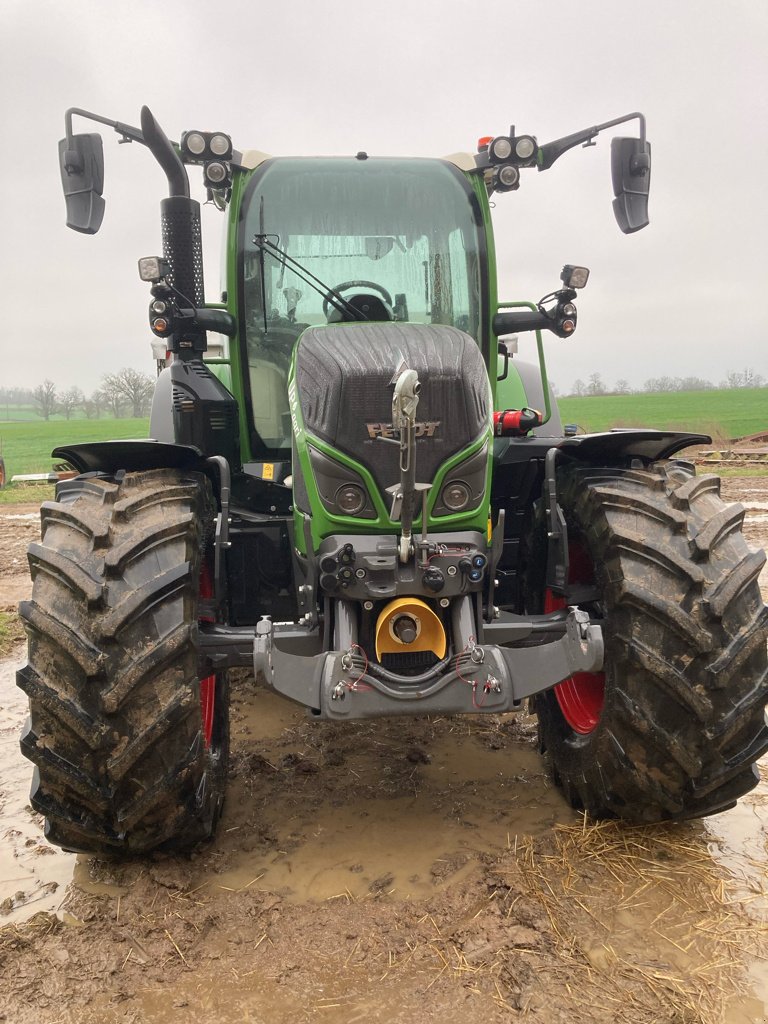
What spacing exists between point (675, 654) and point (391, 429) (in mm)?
1203

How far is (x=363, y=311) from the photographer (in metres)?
3.77

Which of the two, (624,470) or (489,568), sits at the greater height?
(624,470)

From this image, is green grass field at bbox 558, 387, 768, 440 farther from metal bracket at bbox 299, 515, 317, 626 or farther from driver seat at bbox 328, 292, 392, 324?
metal bracket at bbox 299, 515, 317, 626

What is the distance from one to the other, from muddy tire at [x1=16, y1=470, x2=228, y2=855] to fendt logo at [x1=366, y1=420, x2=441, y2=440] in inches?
28.3

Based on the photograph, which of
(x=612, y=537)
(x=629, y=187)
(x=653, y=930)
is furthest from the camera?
(x=629, y=187)

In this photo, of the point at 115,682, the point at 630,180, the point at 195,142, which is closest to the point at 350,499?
the point at 115,682

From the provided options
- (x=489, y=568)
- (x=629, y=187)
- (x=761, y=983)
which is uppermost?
(x=629, y=187)

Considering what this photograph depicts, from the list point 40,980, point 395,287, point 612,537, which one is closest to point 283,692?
point 40,980

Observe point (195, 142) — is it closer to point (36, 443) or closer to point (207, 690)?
point (207, 690)

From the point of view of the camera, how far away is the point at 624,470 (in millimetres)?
3199

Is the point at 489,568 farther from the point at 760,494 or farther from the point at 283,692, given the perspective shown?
the point at 760,494

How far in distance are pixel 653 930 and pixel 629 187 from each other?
306 cm

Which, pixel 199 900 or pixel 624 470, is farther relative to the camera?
pixel 624 470

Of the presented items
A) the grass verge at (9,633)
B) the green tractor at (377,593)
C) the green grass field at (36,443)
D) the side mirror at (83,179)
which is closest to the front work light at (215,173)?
the green tractor at (377,593)
